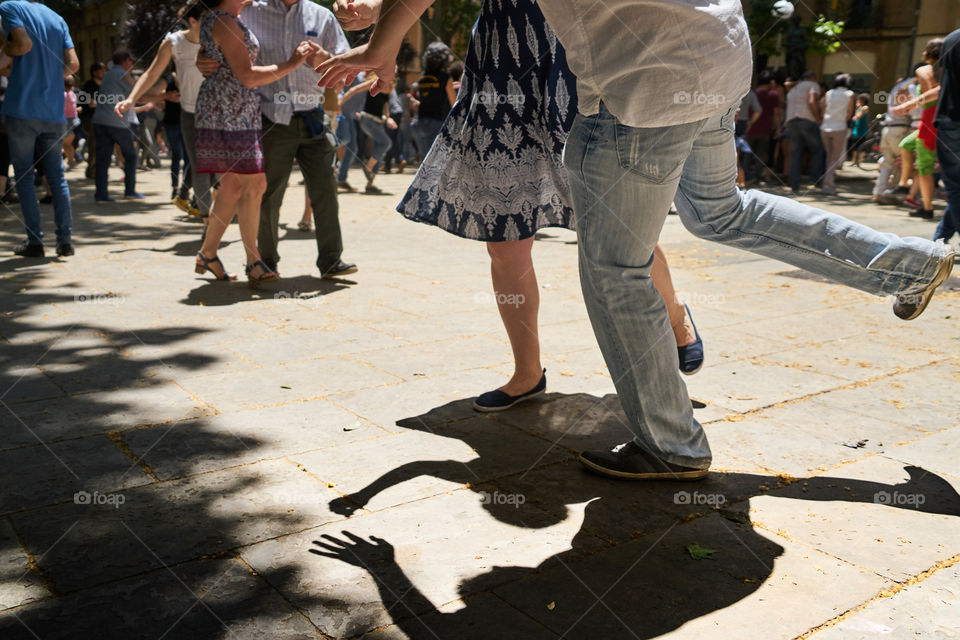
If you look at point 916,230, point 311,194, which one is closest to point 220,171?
point 311,194

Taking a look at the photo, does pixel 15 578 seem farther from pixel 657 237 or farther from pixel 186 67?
pixel 186 67

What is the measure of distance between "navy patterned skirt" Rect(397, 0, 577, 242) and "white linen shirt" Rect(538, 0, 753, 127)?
0.83m

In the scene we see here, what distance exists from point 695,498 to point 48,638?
177 cm

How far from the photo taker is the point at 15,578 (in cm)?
227

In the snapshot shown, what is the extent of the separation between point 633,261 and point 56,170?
6.09 meters

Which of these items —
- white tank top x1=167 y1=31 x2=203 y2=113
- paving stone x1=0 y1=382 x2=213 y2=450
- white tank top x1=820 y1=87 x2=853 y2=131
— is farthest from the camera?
white tank top x1=820 y1=87 x2=853 y2=131

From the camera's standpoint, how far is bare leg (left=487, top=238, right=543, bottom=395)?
3.63 m

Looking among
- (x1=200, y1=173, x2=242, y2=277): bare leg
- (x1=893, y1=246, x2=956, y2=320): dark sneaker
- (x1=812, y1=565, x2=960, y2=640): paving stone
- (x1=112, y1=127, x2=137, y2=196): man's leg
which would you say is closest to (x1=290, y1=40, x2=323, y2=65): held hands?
(x1=200, y1=173, x2=242, y2=277): bare leg

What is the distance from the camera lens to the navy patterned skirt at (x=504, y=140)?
3.38 m

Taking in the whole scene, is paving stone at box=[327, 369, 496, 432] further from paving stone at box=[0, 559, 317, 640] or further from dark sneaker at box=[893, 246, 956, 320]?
dark sneaker at box=[893, 246, 956, 320]

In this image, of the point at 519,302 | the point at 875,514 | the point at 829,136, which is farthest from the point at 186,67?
the point at 829,136

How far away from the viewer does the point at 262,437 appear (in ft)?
10.9

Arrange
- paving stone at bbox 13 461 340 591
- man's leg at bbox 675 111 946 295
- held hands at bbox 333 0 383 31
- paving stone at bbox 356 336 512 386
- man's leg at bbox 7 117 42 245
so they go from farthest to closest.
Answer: man's leg at bbox 7 117 42 245
paving stone at bbox 356 336 512 386
held hands at bbox 333 0 383 31
man's leg at bbox 675 111 946 295
paving stone at bbox 13 461 340 591

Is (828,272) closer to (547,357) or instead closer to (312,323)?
(547,357)
